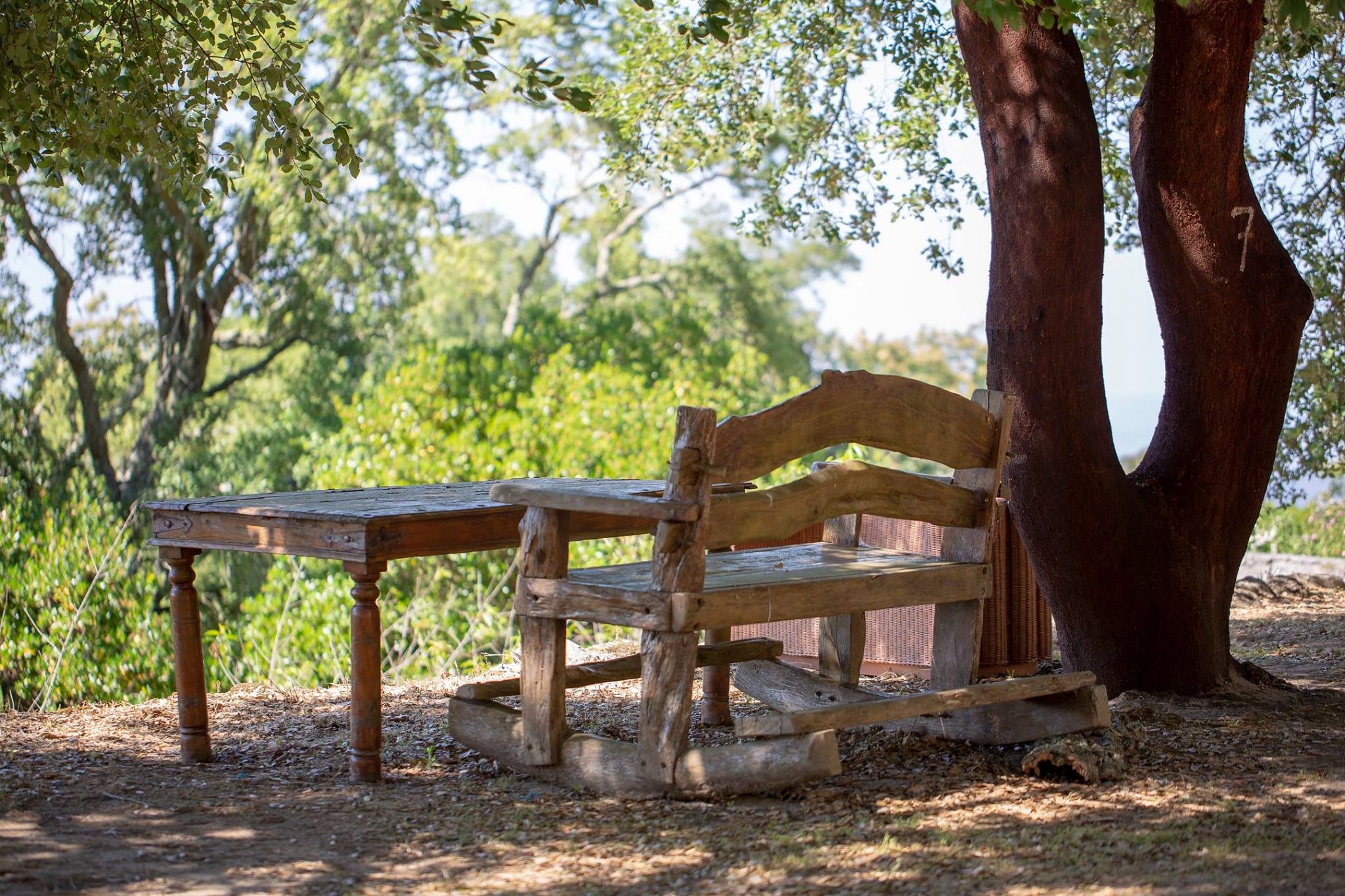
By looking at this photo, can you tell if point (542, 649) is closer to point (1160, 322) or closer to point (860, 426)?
point (860, 426)

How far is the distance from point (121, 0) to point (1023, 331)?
416 cm

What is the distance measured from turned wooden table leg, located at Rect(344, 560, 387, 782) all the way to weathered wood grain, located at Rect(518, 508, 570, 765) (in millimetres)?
479

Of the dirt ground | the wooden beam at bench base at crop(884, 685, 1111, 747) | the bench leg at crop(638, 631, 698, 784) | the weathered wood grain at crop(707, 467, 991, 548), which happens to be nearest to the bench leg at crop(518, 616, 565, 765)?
the dirt ground

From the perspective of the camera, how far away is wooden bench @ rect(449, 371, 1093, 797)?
387cm

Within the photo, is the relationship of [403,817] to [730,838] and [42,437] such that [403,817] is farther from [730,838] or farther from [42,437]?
[42,437]

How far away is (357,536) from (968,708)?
7.16 ft

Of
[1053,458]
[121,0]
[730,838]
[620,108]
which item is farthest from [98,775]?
[620,108]

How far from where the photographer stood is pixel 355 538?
4.21m

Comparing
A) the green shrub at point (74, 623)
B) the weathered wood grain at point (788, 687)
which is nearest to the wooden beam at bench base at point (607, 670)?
the weathered wood grain at point (788, 687)

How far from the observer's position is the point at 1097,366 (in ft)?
17.4

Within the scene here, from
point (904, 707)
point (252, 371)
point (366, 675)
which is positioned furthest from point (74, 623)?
point (252, 371)

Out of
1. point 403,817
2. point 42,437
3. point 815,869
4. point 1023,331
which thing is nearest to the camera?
point 815,869

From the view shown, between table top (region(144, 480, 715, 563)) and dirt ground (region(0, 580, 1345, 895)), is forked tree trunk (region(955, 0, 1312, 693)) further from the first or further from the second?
table top (region(144, 480, 715, 563))

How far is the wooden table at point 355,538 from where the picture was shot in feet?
13.9
